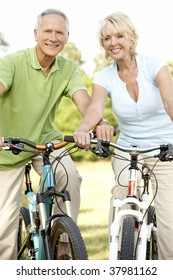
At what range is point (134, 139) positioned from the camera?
16.9ft

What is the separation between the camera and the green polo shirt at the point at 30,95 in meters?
5.33

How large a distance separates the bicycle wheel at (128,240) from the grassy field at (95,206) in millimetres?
3525

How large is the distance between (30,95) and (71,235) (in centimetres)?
134

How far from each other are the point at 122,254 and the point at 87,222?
7.97 m

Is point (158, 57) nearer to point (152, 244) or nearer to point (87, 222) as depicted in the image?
point (152, 244)

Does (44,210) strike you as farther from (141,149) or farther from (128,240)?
(141,149)

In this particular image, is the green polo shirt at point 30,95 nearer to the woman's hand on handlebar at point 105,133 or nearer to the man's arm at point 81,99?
the man's arm at point 81,99

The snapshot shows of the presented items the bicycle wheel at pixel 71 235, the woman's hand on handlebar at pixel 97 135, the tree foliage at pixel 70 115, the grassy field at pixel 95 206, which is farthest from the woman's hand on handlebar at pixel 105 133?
the tree foliage at pixel 70 115

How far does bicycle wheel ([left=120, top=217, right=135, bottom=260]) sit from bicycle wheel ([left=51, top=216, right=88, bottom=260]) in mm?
220

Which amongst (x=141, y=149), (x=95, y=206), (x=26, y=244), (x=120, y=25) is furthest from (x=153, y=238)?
(x=95, y=206)

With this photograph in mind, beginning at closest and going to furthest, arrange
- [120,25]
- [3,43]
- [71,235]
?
[71,235], [120,25], [3,43]

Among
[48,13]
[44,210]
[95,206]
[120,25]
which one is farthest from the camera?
[95,206]

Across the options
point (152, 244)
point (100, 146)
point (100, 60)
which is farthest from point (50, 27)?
point (100, 60)

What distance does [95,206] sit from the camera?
1518 centimetres
